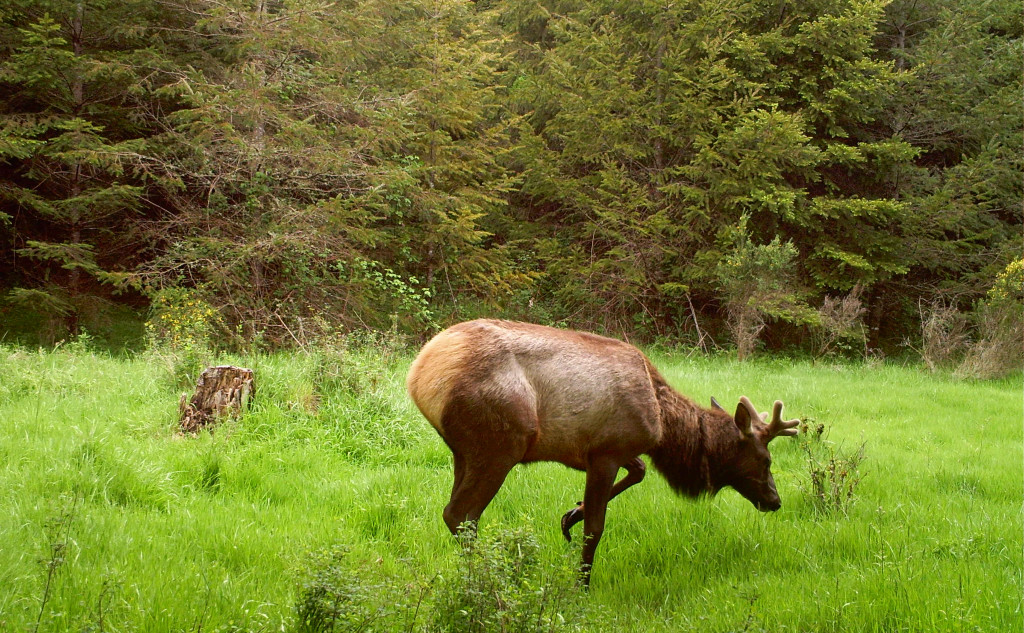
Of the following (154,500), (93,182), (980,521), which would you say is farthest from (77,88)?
(980,521)

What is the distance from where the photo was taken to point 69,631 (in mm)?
2934

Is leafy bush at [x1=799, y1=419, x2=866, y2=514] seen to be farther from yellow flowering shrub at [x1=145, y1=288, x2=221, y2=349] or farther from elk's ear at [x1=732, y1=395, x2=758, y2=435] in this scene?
yellow flowering shrub at [x1=145, y1=288, x2=221, y2=349]

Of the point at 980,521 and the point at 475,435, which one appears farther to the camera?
the point at 980,521

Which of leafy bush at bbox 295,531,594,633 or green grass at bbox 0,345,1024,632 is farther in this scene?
green grass at bbox 0,345,1024,632

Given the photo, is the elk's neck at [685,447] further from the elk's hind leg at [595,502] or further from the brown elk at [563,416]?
the elk's hind leg at [595,502]

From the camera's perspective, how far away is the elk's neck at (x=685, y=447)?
4.73 metres

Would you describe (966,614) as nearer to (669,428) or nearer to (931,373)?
(669,428)

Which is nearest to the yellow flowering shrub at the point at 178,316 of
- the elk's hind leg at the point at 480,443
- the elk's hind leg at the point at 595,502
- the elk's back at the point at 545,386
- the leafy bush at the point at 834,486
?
the elk's back at the point at 545,386

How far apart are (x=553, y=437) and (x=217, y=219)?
1064 centimetres

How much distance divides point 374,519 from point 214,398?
8.33 feet

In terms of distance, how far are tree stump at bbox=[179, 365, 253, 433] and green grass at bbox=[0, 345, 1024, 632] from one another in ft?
0.61

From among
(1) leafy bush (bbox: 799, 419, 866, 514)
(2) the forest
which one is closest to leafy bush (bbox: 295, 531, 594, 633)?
(1) leafy bush (bbox: 799, 419, 866, 514)

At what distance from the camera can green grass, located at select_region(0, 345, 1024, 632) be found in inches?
137

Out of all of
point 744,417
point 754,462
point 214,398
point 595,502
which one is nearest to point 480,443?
point 595,502
